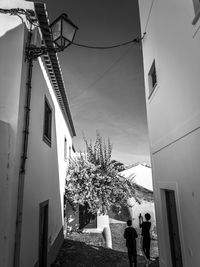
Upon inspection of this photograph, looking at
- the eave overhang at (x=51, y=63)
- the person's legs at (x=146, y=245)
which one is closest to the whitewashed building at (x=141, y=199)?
the person's legs at (x=146, y=245)

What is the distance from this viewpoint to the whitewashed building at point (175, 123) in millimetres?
3412

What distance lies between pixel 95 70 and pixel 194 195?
6402 millimetres

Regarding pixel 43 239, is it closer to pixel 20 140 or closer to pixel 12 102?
pixel 20 140

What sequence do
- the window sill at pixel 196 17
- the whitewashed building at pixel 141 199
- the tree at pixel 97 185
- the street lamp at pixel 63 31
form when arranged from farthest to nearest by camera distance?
the whitewashed building at pixel 141 199, the tree at pixel 97 185, the street lamp at pixel 63 31, the window sill at pixel 196 17

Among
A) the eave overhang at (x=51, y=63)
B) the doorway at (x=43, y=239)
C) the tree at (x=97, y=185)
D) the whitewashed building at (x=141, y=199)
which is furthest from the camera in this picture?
the whitewashed building at (x=141, y=199)

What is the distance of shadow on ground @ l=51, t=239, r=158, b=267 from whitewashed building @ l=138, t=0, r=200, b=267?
3451mm

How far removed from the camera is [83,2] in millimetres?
6012

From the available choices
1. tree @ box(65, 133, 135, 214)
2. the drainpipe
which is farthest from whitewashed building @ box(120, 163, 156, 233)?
the drainpipe

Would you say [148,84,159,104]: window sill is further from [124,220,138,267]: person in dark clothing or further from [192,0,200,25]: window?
[124,220,138,267]: person in dark clothing

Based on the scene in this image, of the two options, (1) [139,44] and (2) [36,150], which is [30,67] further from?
(1) [139,44]

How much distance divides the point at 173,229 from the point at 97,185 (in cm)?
740

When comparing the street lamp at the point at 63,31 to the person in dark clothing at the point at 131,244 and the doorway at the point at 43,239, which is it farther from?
the person in dark clothing at the point at 131,244

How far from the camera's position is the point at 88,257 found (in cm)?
860

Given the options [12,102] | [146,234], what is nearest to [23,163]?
[12,102]
